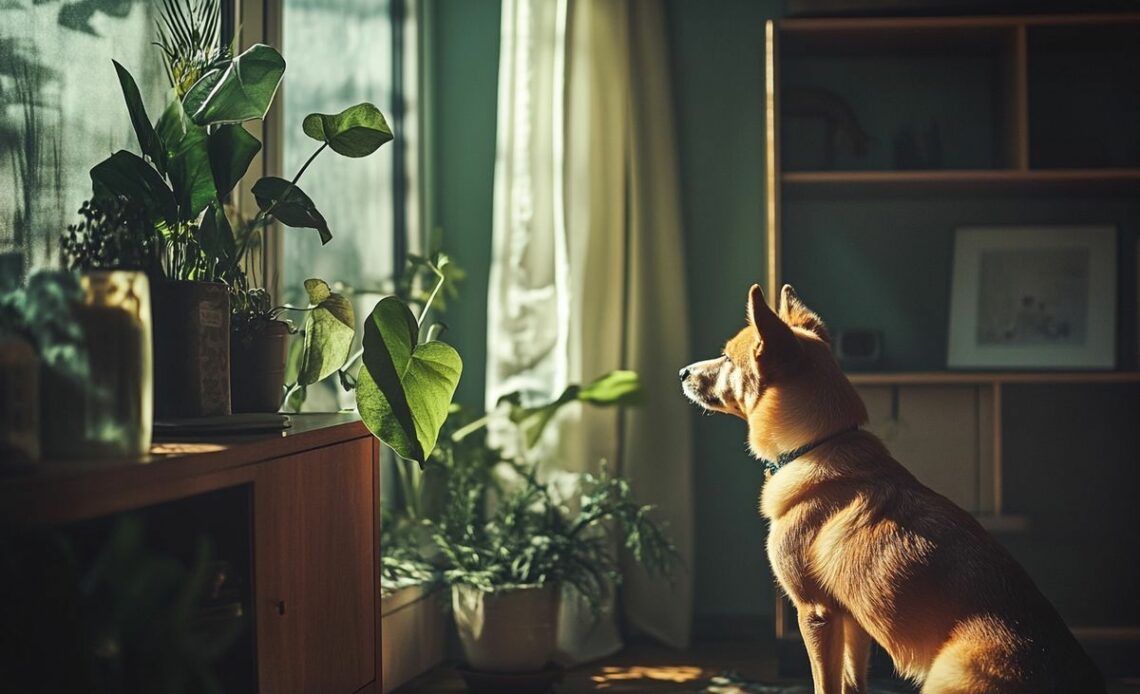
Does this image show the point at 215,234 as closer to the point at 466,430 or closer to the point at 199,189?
the point at 199,189

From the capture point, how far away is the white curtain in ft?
10.6

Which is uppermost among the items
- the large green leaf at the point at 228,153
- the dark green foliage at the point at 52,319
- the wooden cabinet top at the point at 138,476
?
the large green leaf at the point at 228,153

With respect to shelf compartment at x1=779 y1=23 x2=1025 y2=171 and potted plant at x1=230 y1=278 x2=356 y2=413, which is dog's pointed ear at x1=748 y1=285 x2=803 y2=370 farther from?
shelf compartment at x1=779 y1=23 x2=1025 y2=171

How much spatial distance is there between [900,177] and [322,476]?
1.89 metres

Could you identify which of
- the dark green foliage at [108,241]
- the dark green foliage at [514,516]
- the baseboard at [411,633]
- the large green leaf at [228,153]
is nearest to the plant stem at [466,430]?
the dark green foliage at [514,516]

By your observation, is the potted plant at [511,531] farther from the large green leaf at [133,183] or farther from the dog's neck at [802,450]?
the large green leaf at [133,183]

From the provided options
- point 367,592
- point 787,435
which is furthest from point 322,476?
point 787,435

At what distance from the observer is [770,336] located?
6.57 ft

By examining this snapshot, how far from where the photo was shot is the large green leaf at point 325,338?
6.78 feet

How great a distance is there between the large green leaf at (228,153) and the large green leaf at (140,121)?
0.08 meters

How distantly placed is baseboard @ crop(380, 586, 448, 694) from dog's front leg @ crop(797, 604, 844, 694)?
116 centimetres

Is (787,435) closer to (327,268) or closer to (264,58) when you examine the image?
(264,58)

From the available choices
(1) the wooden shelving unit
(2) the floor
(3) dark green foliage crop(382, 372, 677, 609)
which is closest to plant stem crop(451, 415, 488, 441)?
(3) dark green foliage crop(382, 372, 677, 609)

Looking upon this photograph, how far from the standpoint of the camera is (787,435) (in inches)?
80.9
